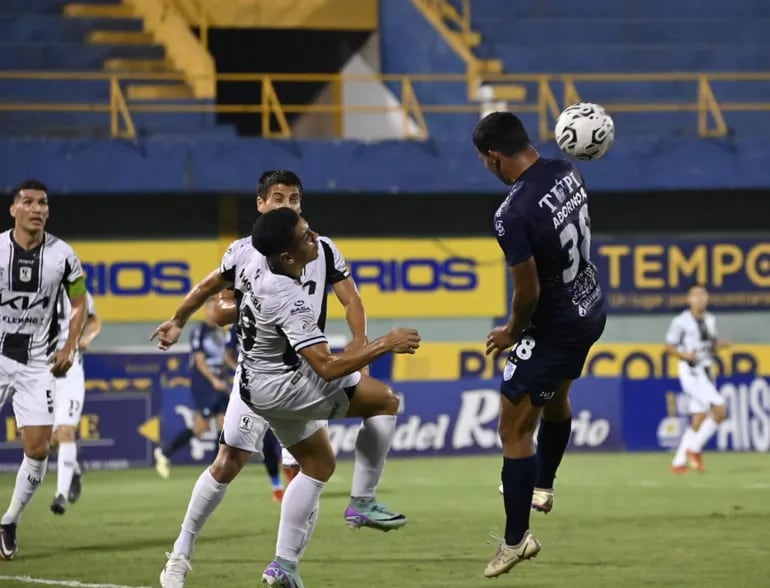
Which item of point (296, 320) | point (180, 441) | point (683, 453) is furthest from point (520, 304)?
point (180, 441)

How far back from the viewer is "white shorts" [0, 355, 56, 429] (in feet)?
36.4

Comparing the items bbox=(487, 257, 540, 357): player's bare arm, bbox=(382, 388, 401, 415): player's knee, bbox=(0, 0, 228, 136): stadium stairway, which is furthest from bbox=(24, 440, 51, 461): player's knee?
bbox=(0, 0, 228, 136): stadium stairway

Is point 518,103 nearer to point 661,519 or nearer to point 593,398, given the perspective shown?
point 593,398

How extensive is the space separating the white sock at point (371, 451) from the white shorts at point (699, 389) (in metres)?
11.0

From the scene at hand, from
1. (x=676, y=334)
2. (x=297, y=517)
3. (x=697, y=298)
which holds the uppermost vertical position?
(x=697, y=298)

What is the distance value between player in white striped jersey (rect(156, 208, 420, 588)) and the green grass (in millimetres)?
1236

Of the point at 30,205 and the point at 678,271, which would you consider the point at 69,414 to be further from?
the point at 678,271

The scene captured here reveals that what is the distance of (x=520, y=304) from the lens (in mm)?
8609

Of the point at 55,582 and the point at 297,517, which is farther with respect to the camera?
the point at 55,582

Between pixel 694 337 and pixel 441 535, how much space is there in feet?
27.6

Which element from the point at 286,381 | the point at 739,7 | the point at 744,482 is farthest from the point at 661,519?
the point at 739,7

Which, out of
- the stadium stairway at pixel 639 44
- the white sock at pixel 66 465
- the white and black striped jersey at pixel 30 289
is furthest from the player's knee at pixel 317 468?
the stadium stairway at pixel 639 44

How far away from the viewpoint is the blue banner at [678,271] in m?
26.9

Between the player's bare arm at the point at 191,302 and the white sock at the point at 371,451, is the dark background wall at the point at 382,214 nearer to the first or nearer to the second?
the player's bare arm at the point at 191,302
